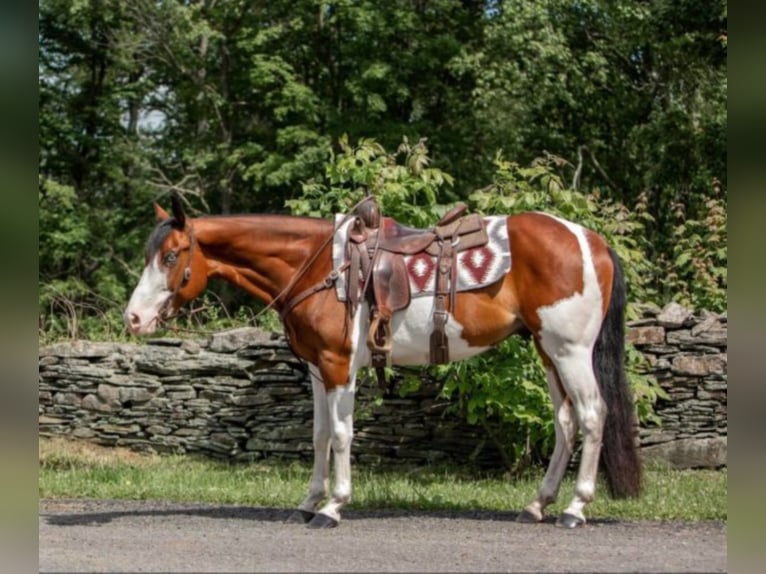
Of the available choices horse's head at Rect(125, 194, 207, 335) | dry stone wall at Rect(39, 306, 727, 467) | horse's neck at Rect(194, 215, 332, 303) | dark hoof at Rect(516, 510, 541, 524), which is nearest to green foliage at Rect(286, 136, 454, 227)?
dry stone wall at Rect(39, 306, 727, 467)

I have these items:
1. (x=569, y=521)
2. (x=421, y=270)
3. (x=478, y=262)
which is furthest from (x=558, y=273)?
(x=569, y=521)

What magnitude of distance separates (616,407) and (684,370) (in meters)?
3.99

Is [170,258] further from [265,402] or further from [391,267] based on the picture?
[265,402]

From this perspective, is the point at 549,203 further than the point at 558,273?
Yes

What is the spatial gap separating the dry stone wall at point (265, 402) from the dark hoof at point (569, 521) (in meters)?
3.42

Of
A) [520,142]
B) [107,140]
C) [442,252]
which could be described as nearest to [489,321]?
[442,252]

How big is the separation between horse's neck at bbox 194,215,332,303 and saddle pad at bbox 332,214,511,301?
0.30 metres

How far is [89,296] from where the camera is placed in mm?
20484

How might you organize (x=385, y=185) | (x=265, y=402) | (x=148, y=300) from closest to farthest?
(x=148, y=300) < (x=385, y=185) < (x=265, y=402)

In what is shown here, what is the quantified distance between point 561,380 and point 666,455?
3989mm

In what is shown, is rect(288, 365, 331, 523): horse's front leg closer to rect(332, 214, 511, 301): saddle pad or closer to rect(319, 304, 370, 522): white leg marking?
rect(319, 304, 370, 522): white leg marking

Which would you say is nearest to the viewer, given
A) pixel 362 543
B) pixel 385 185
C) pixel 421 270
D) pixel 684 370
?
pixel 362 543

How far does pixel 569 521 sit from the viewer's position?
6664 mm
